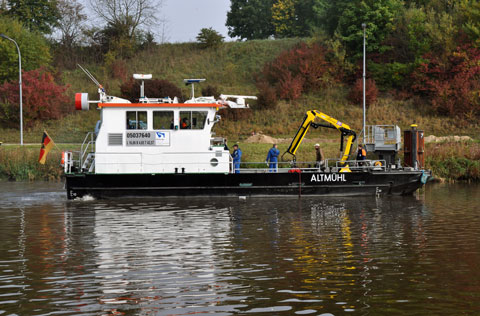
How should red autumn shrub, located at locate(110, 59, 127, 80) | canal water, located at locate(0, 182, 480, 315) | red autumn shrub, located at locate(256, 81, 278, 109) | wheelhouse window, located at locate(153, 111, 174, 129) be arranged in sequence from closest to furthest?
canal water, located at locate(0, 182, 480, 315)
wheelhouse window, located at locate(153, 111, 174, 129)
red autumn shrub, located at locate(256, 81, 278, 109)
red autumn shrub, located at locate(110, 59, 127, 80)

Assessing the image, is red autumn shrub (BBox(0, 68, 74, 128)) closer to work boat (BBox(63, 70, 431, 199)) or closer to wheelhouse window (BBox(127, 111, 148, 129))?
work boat (BBox(63, 70, 431, 199))

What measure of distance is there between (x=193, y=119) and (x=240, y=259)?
43.2ft

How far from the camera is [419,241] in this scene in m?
16.1

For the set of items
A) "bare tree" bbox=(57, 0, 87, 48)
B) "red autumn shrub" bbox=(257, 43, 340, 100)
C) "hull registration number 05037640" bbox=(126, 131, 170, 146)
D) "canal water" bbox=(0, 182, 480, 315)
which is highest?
"bare tree" bbox=(57, 0, 87, 48)

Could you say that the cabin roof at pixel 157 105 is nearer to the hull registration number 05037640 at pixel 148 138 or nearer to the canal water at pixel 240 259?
the hull registration number 05037640 at pixel 148 138

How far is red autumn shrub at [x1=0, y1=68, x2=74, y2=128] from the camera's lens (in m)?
49.1

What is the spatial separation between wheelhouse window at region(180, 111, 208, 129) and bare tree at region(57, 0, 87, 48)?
4444cm

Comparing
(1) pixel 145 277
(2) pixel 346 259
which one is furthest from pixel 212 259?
(2) pixel 346 259

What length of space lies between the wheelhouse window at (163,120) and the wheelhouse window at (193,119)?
18.6 inches

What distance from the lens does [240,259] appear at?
13.9 m

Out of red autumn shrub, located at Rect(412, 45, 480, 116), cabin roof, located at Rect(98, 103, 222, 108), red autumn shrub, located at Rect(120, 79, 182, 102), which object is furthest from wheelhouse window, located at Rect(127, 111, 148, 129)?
red autumn shrub, located at Rect(412, 45, 480, 116)

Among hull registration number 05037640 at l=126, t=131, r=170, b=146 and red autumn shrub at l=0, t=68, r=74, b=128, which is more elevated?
red autumn shrub at l=0, t=68, r=74, b=128

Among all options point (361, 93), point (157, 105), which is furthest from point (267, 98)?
point (157, 105)

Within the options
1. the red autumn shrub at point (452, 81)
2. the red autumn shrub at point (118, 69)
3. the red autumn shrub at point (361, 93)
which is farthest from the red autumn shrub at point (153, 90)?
the red autumn shrub at point (452, 81)
